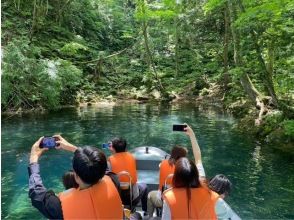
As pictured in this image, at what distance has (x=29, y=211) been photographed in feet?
21.3

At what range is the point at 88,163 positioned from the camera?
2498 mm

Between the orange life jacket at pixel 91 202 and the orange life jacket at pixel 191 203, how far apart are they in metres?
0.41

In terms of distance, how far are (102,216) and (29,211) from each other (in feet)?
13.9

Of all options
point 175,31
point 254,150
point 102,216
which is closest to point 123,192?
point 102,216

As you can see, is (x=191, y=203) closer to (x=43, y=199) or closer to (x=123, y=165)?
(x=43, y=199)

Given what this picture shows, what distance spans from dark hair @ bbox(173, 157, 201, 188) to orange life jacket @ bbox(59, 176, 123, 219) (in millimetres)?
466

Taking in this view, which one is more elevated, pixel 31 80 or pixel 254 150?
pixel 31 80

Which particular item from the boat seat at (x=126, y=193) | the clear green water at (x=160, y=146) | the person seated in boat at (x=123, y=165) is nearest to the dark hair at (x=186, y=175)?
the boat seat at (x=126, y=193)

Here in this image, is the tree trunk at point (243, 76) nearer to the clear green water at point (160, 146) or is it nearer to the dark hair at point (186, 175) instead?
the clear green water at point (160, 146)

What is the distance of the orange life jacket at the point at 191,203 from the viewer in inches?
111

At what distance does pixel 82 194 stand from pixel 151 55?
23590 mm

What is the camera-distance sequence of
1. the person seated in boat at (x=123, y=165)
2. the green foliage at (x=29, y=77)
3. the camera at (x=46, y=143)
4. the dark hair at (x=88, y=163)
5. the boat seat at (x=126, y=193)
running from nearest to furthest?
1. the dark hair at (x=88, y=163)
2. the camera at (x=46, y=143)
3. the boat seat at (x=126, y=193)
4. the person seated in boat at (x=123, y=165)
5. the green foliage at (x=29, y=77)

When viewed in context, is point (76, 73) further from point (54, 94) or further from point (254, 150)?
point (254, 150)

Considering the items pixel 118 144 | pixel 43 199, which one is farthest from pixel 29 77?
pixel 43 199
